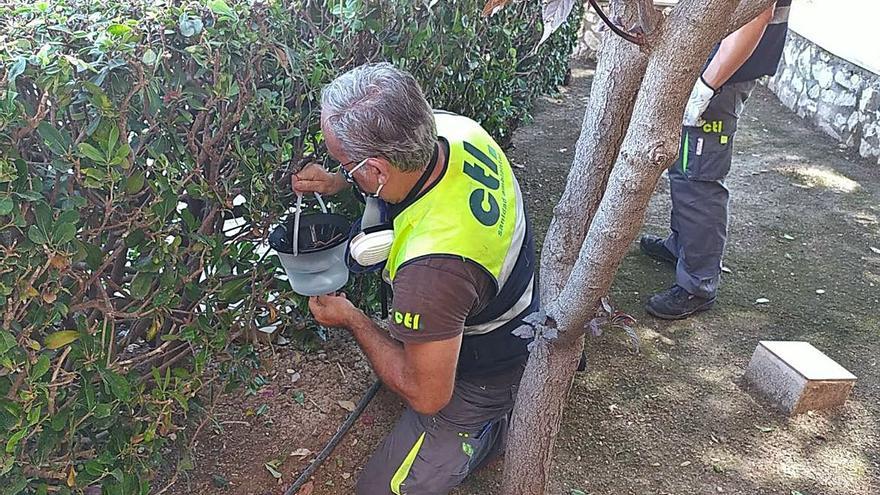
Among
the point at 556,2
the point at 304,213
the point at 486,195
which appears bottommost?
the point at 304,213

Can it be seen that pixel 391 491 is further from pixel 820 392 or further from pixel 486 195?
pixel 820 392

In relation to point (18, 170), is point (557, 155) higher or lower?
lower

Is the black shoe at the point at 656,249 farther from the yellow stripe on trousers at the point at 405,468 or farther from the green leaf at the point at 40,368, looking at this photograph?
the green leaf at the point at 40,368

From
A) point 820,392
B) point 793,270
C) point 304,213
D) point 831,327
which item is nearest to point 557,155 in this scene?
point 793,270

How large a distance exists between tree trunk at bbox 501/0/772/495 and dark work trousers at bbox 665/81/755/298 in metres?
Answer: 1.52

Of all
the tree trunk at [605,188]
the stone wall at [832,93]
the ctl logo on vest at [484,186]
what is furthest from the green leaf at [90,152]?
the stone wall at [832,93]

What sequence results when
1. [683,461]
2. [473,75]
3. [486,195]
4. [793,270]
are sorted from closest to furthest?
[486,195]
[683,461]
[473,75]
[793,270]

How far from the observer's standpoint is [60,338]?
1626 mm

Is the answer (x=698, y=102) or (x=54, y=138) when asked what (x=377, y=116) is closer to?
(x=54, y=138)

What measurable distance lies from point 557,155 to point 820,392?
299cm

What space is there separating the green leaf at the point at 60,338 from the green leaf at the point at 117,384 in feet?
0.46

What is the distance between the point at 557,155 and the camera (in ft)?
18.2

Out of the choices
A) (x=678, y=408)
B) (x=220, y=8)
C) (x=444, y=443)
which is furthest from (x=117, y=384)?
(x=678, y=408)

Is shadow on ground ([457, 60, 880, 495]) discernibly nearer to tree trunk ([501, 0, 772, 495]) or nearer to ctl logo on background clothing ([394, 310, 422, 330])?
tree trunk ([501, 0, 772, 495])
